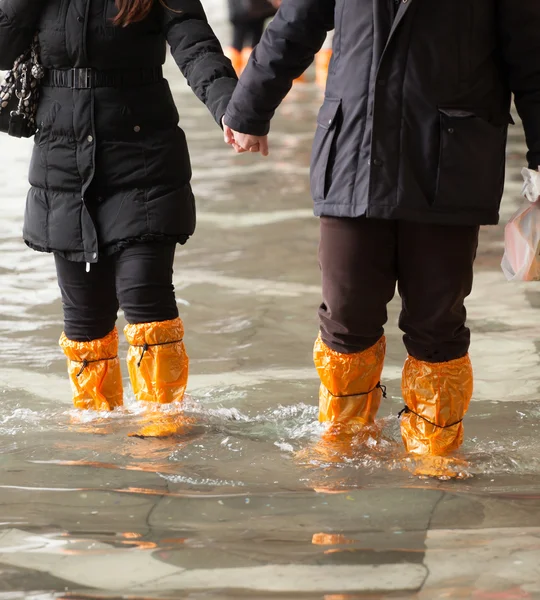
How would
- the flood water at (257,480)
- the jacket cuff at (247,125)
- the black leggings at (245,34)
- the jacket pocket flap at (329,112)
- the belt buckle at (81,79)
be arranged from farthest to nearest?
the black leggings at (245,34) < the belt buckle at (81,79) < the jacket cuff at (247,125) < the jacket pocket flap at (329,112) < the flood water at (257,480)

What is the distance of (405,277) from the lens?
9.37 feet

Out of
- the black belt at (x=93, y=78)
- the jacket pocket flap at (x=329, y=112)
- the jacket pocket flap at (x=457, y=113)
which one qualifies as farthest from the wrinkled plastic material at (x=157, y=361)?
the jacket pocket flap at (x=457, y=113)

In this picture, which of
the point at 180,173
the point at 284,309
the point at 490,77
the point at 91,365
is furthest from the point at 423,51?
the point at 284,309

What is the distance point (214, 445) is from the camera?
3203 mm

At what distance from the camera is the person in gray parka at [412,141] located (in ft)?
8.70

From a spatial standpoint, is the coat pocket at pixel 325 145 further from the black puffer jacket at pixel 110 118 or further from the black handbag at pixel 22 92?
the black handbag at pixel 22 92

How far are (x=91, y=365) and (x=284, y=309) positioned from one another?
1.57m

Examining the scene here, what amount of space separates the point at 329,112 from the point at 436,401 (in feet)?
2.75

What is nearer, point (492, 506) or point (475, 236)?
point (492, 506)

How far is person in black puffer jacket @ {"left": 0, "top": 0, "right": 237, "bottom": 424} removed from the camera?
314 cm

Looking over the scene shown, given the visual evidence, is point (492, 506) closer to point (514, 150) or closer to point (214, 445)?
point (214, 445)

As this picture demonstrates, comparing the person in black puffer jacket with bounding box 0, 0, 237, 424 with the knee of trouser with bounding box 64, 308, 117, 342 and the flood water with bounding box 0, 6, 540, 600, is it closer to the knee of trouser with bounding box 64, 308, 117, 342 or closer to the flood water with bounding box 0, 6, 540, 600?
the knee of trouser with bounding box 64, 308, 117, 342

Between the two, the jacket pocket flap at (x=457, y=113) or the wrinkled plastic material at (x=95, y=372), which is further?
the wrinkled plastic material at (x=95, y=372)

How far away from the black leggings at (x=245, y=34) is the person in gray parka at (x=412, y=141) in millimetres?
10287
